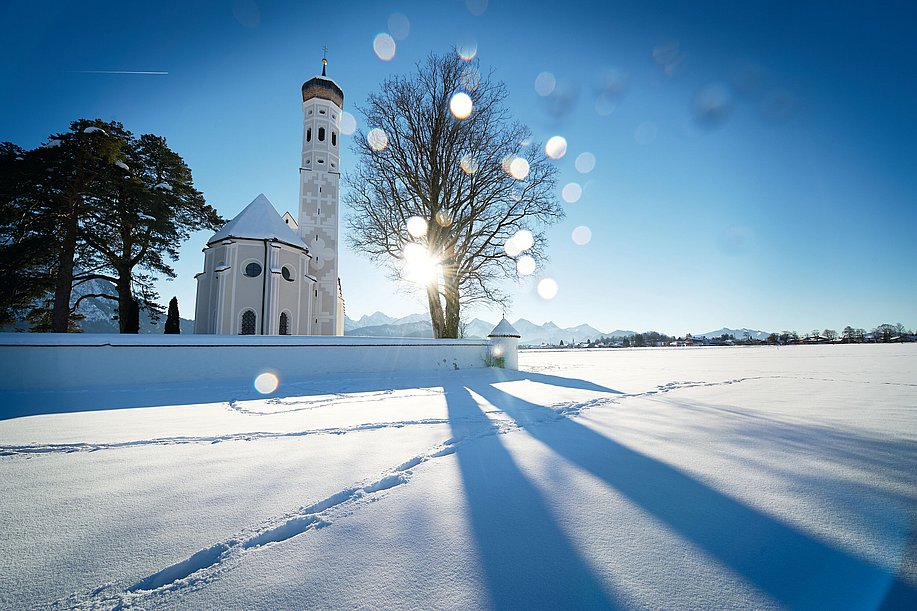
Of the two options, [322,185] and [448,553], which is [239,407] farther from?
→ [322,185]

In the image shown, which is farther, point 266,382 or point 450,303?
point 450,303

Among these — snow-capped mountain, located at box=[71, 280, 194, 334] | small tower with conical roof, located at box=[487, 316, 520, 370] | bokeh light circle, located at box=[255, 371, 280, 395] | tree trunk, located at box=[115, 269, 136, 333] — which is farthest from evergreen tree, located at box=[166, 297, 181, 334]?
small tower with conical roof, located at box=[487, 316, 520, 370]

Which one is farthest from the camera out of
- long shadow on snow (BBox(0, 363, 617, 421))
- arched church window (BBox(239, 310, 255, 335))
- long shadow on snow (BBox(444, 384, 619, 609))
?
arched church window (BBox(239, 310, 255, 335))

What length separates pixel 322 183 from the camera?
28.1m

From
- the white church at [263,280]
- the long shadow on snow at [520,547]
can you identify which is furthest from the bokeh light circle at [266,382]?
the white church at [263,280]

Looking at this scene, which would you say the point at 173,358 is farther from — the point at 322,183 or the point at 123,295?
the point at 322,183

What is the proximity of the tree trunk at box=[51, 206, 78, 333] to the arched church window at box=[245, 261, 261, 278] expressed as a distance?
6785mm

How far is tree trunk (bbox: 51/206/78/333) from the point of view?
52.2ft

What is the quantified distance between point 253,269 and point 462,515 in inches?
848

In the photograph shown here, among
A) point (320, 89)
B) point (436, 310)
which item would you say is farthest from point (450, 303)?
point (320, 89)

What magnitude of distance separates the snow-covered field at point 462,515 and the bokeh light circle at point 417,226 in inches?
564

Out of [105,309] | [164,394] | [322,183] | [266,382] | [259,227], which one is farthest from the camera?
[105,309]

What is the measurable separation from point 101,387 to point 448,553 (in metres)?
12.0

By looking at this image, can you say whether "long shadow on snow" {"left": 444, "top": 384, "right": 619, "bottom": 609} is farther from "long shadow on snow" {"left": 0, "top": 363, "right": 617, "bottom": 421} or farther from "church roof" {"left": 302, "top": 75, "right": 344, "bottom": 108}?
"church roof" {"left": 302, "top": 75, "right": 344, "bottom": 108}
